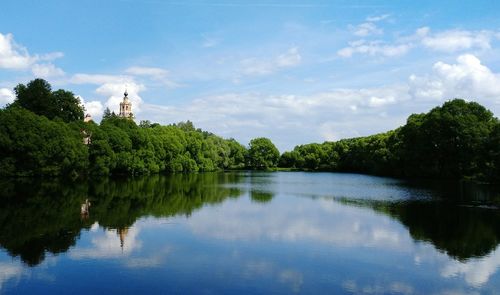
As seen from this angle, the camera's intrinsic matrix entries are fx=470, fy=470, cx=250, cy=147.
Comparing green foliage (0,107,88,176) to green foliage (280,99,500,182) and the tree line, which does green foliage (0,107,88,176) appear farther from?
green foliage (280,99,500,182)

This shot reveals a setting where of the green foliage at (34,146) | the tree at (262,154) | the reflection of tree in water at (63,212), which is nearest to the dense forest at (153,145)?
the green foliage at (34,146)

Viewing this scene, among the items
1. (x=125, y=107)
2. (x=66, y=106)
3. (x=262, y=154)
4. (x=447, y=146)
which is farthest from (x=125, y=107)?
(x=447, y=146)

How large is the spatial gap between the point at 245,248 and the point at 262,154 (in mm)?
133930

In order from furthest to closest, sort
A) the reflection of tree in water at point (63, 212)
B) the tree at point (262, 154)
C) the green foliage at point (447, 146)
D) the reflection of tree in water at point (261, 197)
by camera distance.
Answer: the tree at point (262, 154)
the green foliage at point (447, 146)
the reflection of tree in water at point (261, 197)
the reflection of tree in water at point (63, 212)

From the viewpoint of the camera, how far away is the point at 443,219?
29047 mm

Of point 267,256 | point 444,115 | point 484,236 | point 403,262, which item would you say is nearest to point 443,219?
point 484,236

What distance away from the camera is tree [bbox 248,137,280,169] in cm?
15288

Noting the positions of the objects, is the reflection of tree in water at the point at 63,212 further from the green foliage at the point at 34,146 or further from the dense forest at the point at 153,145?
the dense forest at the point at 153,145

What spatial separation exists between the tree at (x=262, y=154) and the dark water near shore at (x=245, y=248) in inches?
4559

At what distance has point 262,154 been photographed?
154 m

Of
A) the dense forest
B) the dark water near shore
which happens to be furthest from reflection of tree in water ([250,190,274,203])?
the dense forest

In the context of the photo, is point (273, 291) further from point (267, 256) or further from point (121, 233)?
point (121, 233)

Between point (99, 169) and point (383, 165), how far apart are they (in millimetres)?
57873

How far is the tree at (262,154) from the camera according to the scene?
153 meters
